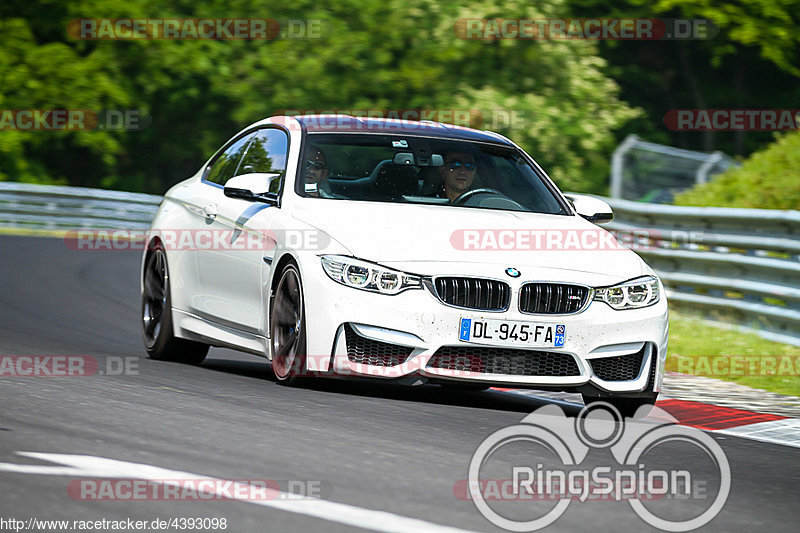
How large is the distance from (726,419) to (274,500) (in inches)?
158

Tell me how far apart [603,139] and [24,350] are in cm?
2128

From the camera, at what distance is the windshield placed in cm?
890

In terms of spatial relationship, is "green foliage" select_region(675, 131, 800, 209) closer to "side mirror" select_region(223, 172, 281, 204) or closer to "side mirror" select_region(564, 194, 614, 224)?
"side mirror" select_region(564, 194, 614, 224)

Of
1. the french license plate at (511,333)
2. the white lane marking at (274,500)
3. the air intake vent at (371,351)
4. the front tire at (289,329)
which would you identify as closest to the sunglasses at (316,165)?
the front tire at (289,329)

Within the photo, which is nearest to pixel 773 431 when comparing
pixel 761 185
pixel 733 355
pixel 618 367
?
pixel 618 367

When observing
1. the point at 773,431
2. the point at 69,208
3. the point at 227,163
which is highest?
the point at 227,163

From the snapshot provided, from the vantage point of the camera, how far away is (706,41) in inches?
1551

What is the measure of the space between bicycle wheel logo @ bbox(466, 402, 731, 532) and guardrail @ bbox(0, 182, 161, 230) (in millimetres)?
21543

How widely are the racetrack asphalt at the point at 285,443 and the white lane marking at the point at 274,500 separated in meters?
0.05

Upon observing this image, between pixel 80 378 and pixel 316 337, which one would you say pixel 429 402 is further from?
pixel 80 378

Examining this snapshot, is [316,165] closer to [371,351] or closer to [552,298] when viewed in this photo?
[371,351]

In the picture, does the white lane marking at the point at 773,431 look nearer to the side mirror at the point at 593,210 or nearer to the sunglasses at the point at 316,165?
the side mirror at the point at 593,210

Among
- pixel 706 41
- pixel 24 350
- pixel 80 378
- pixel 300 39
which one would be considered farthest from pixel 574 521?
pixel 706 41

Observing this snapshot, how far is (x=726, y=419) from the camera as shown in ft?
28.1
